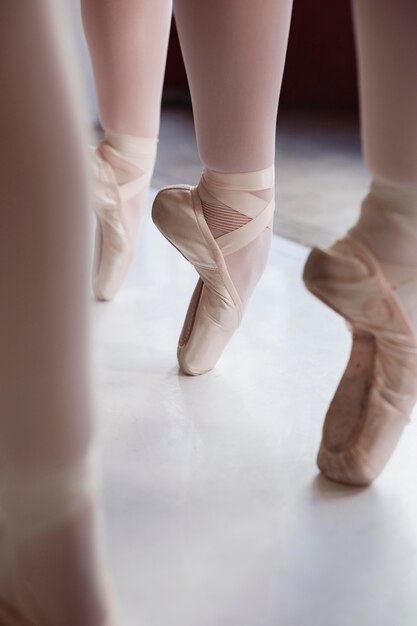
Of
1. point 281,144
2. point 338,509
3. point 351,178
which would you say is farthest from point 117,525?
point 281,144

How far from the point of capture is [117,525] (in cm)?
73

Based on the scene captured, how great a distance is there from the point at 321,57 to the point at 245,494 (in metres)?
2.19

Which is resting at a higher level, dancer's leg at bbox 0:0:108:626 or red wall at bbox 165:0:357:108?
dancer's leg at bbox 0:0:108:626

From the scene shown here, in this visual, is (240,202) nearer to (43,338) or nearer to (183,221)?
(183,221)

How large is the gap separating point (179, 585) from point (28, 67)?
42 cm

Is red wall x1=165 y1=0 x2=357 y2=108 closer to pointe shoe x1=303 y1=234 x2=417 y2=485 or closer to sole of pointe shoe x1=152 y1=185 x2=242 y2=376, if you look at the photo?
sole of pointe shoe x1=152 y1=185 x2=242 y2=376

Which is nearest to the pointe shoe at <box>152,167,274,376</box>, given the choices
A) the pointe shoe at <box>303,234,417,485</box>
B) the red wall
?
the pointe shoe at <box>303,234,417,485</box>

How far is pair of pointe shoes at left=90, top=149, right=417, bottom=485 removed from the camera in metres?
0.70

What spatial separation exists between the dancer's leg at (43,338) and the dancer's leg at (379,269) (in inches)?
11.1

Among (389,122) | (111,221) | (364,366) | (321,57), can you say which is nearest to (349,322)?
(364,366)

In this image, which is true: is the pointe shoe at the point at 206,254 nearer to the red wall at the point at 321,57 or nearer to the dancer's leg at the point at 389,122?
the dancer's leg at the point at 389,122

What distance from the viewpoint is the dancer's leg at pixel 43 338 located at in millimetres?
433


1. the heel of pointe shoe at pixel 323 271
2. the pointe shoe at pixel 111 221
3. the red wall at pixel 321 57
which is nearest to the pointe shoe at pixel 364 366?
the heel of pointe shoe at pixel 323 271

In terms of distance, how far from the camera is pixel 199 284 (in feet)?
3.23
